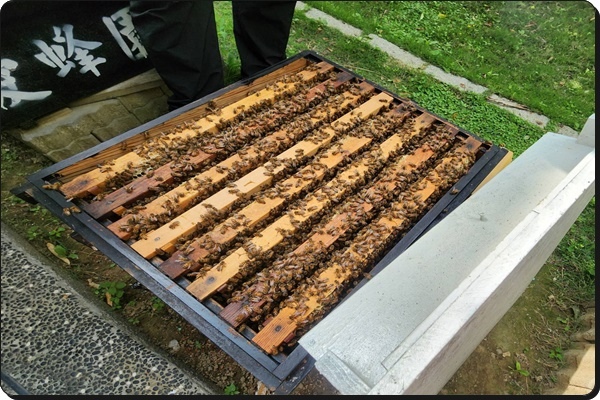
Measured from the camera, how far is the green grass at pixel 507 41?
500 cm

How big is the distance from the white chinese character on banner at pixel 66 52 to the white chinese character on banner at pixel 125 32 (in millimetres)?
157

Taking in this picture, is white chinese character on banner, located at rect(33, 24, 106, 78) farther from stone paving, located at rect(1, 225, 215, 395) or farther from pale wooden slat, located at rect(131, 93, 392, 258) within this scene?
pale wooden slat, located at rect(131, 93, 392, 258)

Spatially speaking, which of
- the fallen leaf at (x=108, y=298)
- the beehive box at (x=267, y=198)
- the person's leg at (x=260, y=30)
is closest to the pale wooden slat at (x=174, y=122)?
the beehive box at (x=267, y=198)

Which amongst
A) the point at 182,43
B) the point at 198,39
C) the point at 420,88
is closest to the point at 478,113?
the point at 420,88

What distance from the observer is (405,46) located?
5336mm

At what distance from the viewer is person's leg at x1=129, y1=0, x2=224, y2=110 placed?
2.94 metres

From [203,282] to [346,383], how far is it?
38.3 inches

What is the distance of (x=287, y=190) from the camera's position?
104 inches

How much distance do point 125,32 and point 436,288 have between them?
2971mm

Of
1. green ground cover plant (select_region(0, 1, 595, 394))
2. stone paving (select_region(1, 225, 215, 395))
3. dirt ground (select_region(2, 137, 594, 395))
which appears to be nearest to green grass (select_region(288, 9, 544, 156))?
green ground cover plant (select_region(0, 1, 595, 394))

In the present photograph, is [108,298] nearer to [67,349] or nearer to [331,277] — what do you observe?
[67,349]

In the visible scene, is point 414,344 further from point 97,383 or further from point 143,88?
point 143,88

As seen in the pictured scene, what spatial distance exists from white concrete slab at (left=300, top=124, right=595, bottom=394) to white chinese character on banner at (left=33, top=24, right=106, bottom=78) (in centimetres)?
270

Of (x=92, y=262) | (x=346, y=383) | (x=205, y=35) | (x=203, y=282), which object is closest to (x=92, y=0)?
(x=205, y=35)
